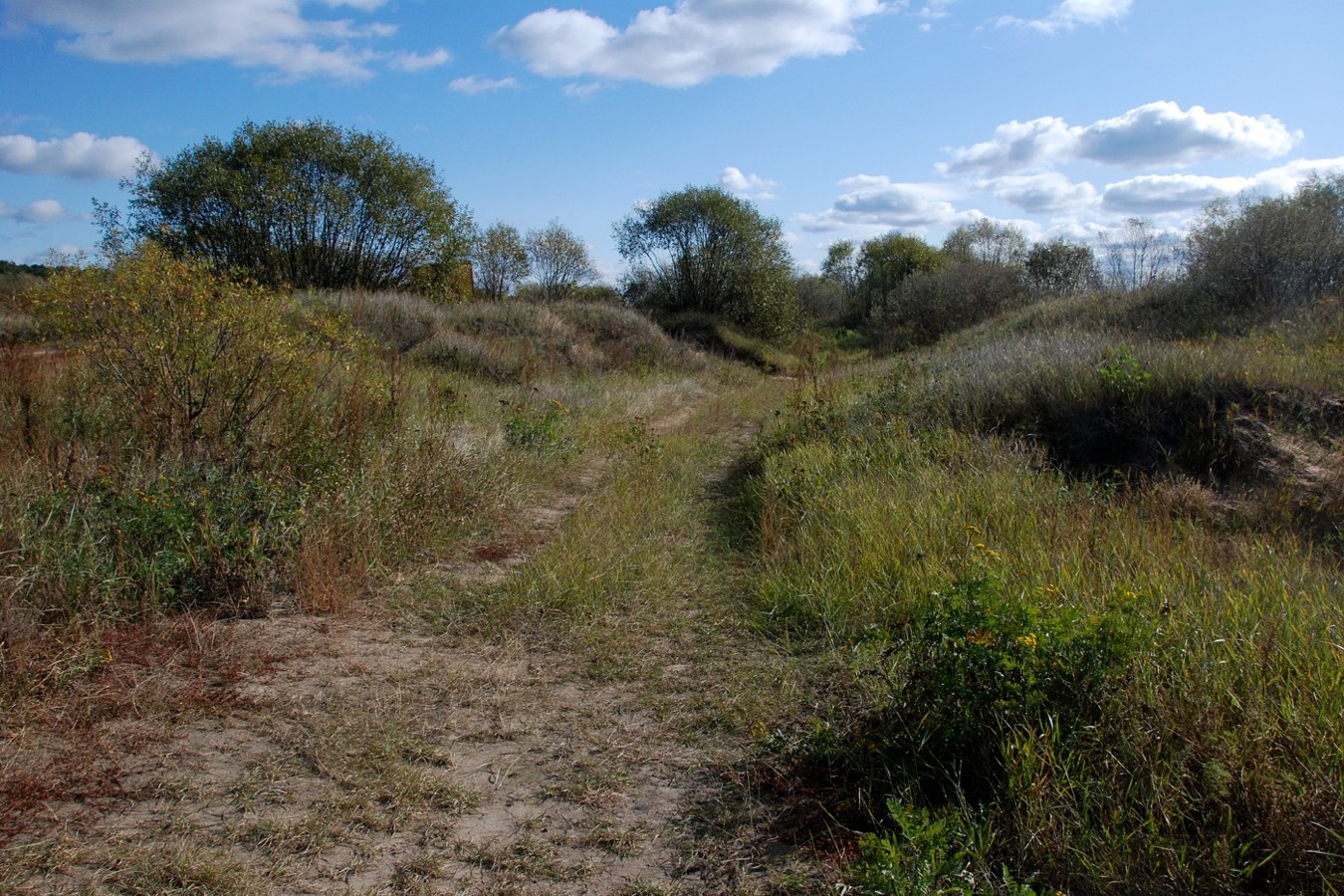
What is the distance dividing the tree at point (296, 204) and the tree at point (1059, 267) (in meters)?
17.5

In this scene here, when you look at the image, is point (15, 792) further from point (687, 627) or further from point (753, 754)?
point (687, 627)

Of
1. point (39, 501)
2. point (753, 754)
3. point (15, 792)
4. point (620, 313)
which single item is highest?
point (620, 313)

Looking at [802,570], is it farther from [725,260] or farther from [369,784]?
[725,260]

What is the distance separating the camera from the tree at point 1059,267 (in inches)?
924

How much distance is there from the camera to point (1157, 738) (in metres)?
2.77

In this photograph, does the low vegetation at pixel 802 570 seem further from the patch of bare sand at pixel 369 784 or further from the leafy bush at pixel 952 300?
the leafy bush at pixel 952 300

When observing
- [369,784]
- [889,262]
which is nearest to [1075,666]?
[369,784]

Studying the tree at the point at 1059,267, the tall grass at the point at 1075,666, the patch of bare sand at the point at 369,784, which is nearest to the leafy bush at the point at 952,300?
the tree at the point at 1059,267

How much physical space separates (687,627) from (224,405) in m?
3.68

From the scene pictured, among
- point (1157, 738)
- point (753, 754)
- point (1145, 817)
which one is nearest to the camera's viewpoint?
point (1145, 817)

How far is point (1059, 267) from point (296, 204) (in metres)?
22.6

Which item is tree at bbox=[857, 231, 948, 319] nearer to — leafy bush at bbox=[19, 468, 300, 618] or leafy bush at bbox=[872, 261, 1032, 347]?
leafy bush at bbox=[872, 261, 1032, 347]

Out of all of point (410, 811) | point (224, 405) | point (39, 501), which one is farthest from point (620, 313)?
point (410, 811)

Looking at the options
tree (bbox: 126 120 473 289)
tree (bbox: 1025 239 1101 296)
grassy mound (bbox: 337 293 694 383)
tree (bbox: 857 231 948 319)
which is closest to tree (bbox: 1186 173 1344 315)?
tree (bbox: 1025 239 1101 296)
